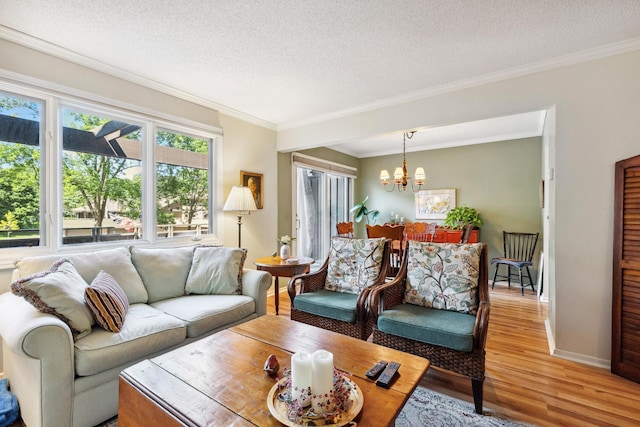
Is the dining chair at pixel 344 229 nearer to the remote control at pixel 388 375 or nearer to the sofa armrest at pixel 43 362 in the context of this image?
the remote control at pixel 388 375

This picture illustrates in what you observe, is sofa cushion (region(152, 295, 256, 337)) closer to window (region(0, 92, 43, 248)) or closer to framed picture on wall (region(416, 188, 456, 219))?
window (region(0, 92, 43, 248))

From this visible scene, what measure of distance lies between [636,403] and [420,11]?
9.34 ft

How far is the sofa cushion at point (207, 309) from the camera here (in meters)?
2.14

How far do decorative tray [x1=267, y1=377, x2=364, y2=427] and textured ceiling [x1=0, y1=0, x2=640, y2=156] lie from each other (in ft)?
6.94

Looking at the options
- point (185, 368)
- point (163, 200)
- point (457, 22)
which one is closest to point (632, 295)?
point (457, 22)

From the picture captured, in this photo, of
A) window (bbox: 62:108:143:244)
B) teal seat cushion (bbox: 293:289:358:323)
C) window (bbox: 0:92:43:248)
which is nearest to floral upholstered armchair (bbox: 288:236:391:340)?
teal seat cushion (bbox: 293:289:358:323)

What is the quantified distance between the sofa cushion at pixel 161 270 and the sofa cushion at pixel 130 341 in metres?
0.36

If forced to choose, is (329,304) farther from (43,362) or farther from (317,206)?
(317,206)

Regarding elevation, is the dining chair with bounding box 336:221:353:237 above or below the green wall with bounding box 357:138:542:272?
below

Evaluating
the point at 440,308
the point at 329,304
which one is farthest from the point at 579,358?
the point at 329,304

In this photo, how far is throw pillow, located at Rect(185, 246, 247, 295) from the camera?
2668 mm

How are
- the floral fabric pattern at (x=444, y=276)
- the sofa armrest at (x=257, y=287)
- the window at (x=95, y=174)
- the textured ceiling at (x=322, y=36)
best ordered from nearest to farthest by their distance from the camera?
the textured ceiling at (x=322, y=36), the floral fabric pattern at (x=444, y=276), the window at (x=95, y=174), the sofa armrest at (x=257, y=287)

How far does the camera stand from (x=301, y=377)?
1.05m

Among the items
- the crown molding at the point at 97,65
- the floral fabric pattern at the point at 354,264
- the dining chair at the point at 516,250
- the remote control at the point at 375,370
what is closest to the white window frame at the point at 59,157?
the crown molding at the point at 97,65
